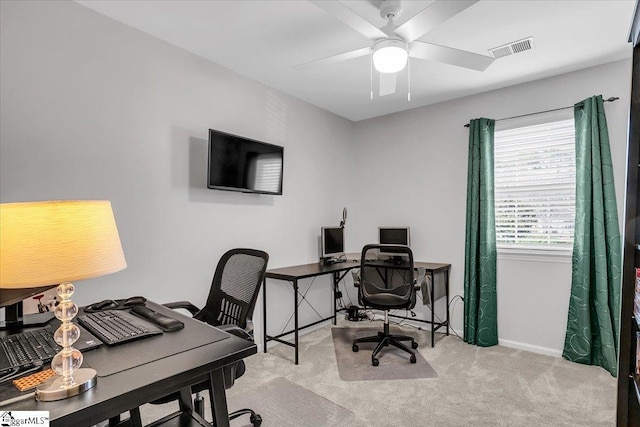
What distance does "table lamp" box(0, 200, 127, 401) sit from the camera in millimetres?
800

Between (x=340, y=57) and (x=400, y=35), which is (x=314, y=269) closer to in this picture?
(x=340, y=57)

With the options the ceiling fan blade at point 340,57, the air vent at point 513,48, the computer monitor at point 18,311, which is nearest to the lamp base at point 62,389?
the computer monitor at point 18,311

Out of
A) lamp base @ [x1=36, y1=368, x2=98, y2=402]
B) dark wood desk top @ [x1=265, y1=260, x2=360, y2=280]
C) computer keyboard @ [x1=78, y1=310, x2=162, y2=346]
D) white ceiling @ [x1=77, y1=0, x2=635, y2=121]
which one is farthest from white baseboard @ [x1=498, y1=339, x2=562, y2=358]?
lamp base @ [x1=36, y1=368, x2=98, y2=402]

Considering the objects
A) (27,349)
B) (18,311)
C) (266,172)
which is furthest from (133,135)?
(27,349)

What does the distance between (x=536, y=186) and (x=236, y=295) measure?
9.64ft

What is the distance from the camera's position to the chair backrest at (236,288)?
1805 mm

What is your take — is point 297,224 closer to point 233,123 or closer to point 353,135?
Answer: point 233,123

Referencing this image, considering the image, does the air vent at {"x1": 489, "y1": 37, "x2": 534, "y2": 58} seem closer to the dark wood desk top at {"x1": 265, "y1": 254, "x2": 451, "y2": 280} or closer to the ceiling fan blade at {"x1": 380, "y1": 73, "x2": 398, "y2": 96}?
the ceiling fan blade at {"x1": 380, "y1": 73, "x2": 398, "y2": 96}

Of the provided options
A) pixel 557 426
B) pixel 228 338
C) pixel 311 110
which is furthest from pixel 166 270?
pixel 557 426

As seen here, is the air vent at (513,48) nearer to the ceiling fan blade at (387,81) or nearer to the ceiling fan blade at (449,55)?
the ceiling fan blade at (449,55)

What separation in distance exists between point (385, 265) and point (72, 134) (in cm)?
275

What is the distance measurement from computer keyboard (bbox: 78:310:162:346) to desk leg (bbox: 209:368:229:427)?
0.33 m

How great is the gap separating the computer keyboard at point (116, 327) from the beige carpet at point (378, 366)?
5.77 ft

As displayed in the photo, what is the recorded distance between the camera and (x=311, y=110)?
3.91 metres
